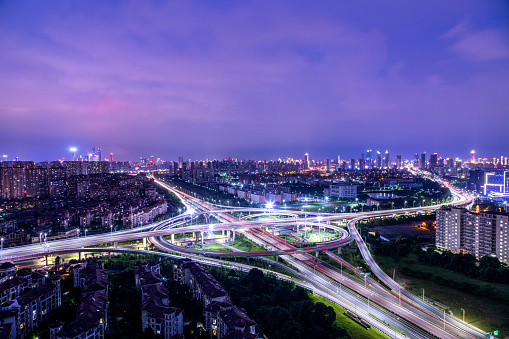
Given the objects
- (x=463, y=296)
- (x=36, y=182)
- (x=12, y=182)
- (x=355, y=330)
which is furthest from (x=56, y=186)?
(x=463, y=296)

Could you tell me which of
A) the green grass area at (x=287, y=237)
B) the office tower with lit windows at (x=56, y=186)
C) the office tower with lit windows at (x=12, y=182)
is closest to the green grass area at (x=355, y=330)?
the green grass area at (x=287, y=237)

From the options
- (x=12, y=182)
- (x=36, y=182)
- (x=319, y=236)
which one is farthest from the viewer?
(x=36, y=182)

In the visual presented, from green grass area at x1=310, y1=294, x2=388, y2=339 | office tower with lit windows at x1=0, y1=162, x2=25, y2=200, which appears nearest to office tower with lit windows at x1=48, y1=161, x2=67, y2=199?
office tower with lit windows at x1=0, y1=162, x2=25, y2=200

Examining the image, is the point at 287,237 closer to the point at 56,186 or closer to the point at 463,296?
the point at 463,296

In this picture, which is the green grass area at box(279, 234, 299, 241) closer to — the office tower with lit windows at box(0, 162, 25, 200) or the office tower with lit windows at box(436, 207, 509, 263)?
the office tower with lit windows at box(436, 207, 509, 263)

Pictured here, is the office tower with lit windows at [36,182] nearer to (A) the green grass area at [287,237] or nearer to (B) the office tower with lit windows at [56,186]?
(B) the office tower with lit windows at [56,186]

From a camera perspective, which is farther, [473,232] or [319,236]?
[319,236]

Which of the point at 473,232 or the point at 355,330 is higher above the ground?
the point at 473,232

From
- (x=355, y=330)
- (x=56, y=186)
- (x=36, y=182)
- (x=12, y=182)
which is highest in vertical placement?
(x=12, y=182)
